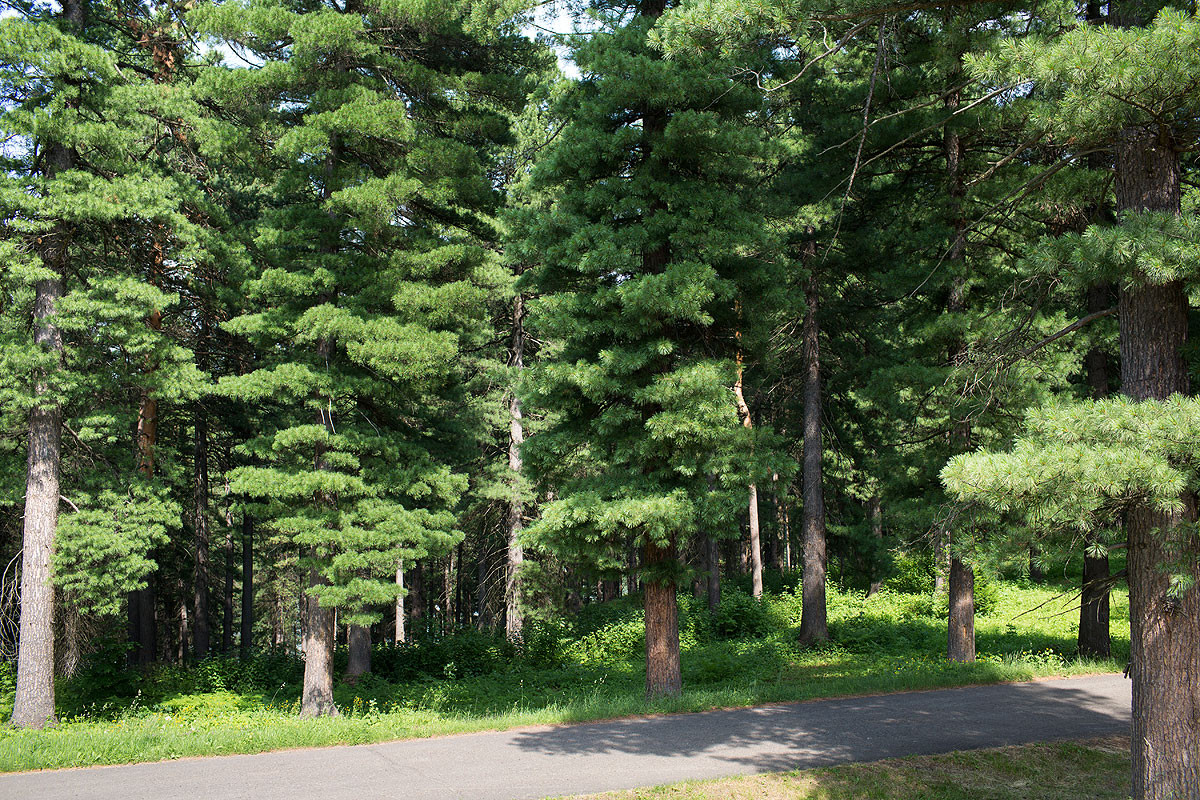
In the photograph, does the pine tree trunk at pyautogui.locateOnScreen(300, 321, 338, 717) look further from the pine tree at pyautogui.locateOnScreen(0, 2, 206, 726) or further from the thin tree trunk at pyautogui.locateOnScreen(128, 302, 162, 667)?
the thin tree trunk at pyautogui.locateOnScreen(128, 302, 162, 667)

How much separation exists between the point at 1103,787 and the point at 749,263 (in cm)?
746

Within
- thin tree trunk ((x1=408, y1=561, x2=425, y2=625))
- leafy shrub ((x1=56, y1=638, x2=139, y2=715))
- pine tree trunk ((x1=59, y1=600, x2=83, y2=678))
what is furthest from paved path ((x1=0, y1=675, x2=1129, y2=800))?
thin tree trunk ((x1=408, y1=561, x2=425, y2=625))

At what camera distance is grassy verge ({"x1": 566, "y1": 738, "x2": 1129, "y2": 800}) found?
274 inches

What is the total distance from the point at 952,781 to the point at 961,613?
22.0 ft

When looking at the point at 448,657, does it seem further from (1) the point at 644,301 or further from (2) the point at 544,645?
(1) the point at 644,301

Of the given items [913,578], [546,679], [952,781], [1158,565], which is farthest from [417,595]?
[1158,565]

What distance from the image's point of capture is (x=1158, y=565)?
5.30 meters

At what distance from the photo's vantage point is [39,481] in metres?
13.0

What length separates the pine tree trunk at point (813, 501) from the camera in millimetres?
16922

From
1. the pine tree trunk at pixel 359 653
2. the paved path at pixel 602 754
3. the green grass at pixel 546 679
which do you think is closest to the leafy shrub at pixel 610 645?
the green grass at pixel 546 679

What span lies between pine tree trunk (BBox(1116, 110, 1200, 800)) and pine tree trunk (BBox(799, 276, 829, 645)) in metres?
10.8

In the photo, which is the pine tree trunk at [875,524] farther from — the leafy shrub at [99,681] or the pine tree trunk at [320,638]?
the leafy shrub at [99,681]

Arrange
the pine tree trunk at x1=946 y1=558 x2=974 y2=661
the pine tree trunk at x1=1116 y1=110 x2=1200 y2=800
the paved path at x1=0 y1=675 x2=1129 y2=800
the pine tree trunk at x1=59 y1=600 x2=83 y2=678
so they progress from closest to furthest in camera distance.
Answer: the pine tree trunk at x1=1116 y1=110 x2=1200 y2=800, the paved path at x1=0 y1=675 x2=1129 y2=800, the pine tree trunk at x1=946 y1=558 x2=974 y2=661, the pine tree trunk at x1=59 y1=600 x2=83 y2=678

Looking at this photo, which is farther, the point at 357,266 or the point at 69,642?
the point at 69,642
